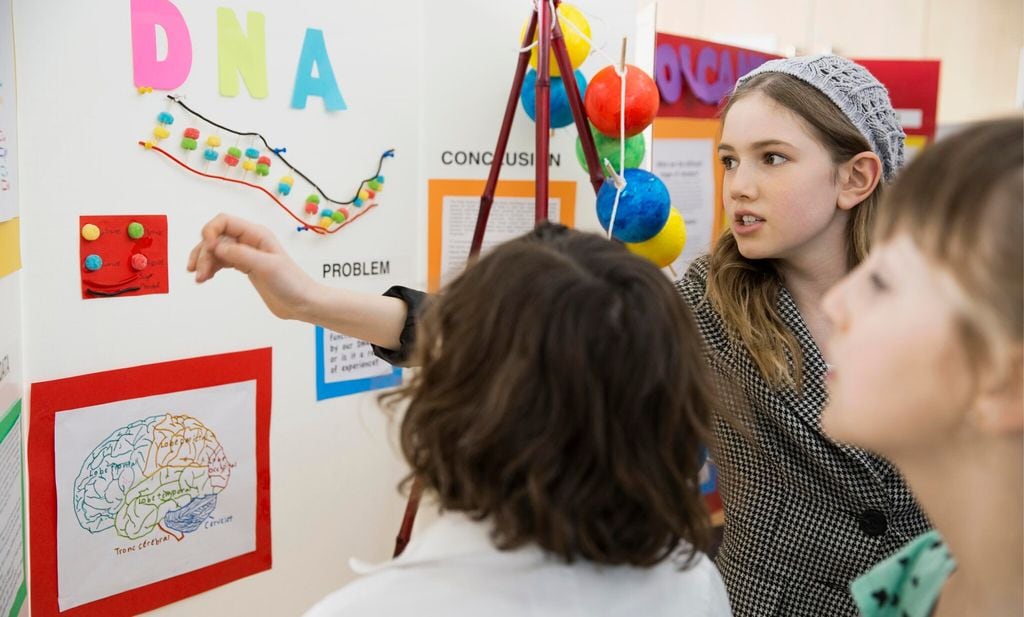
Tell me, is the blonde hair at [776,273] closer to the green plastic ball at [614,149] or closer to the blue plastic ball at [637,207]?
the blue plastic ball at [637,207]

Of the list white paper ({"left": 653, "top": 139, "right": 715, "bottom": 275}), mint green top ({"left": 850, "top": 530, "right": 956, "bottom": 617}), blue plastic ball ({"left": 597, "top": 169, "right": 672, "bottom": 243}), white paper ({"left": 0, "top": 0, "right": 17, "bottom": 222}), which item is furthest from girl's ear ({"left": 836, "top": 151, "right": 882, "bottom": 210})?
white paper ({"left": 0, "top": 0, "right": 17, "bottom": 222})

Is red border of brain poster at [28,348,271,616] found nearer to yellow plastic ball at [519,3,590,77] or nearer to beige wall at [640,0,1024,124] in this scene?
yellow plastic ball at [519,3,590,77]

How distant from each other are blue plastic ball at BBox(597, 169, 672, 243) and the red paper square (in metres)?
0.82

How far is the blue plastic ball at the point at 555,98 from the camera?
187 cm

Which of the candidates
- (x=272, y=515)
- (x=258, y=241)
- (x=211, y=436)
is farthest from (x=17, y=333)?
(x=272, y=515)

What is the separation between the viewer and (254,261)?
1048 mm

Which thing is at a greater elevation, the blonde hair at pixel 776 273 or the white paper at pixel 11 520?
→ the blonde hair at pixel 776 273

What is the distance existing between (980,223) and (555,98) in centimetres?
130

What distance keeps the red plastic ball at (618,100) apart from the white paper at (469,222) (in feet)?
1.09

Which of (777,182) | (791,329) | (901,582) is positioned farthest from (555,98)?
(901,582)

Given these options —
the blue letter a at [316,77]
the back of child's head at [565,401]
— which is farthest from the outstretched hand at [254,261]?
the blue letter a at [316,77]

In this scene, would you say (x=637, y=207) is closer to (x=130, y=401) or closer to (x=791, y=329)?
(x=791, y=329)

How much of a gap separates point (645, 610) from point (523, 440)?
0.20 m

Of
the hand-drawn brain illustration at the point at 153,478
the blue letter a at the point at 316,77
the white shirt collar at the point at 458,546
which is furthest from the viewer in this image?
the blue letter a at the point at 316,77
